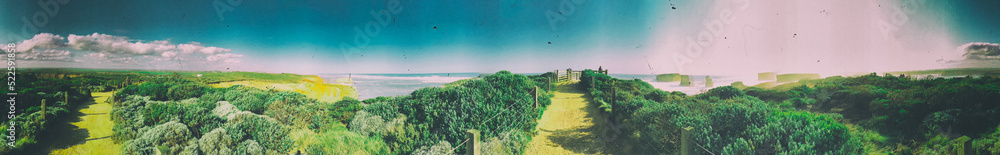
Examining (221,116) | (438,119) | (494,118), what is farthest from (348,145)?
(221,116)

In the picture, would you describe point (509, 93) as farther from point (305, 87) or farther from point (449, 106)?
point (305, 87)

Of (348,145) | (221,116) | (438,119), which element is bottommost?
(348,145)

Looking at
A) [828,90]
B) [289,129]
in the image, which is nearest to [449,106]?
[289,129]

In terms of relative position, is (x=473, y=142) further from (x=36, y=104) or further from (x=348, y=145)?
(x=36, y=104)

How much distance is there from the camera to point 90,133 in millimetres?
4934

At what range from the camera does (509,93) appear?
5.44 meters

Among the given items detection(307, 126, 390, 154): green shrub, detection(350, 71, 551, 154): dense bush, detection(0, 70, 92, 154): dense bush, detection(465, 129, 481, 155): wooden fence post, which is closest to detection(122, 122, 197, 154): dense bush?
detection(0, 70, 92, 154): dense bush

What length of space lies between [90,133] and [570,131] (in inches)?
364

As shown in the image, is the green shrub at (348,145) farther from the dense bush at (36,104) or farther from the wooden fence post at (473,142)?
the dense bush at (36,104)

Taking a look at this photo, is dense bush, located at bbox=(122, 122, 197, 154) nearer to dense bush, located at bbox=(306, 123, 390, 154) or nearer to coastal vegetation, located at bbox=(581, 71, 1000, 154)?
dense bush, located at bbox=(306, 123, 390, 154)

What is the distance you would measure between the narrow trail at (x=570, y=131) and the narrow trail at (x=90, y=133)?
25.0 feet

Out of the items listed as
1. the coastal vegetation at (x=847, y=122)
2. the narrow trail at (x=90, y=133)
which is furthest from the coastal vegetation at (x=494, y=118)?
the narrow trail at (x=90, y=133)

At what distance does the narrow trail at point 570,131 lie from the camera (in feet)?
14.5

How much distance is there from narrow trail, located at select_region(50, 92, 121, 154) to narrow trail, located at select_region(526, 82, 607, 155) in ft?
25.0
